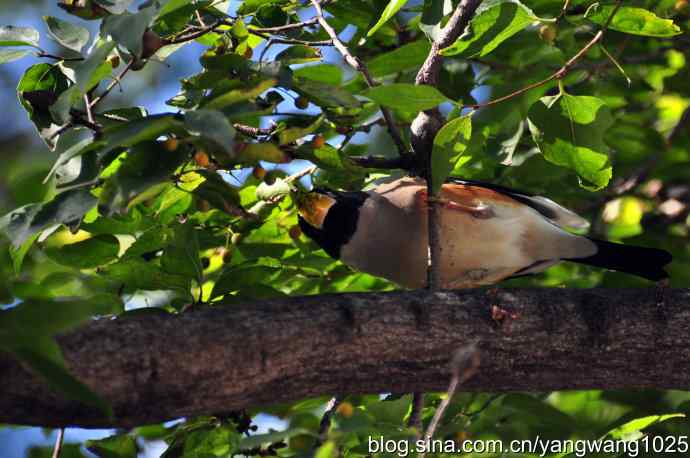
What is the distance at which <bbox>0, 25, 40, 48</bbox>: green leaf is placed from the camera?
8.84ft

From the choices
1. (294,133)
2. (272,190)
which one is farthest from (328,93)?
(272,190)

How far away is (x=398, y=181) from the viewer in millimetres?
3639

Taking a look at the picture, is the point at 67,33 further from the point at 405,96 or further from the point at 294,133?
the point at 405,96

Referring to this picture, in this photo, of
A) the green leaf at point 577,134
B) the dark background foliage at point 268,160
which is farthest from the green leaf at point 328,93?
the green leaf at point 577,134

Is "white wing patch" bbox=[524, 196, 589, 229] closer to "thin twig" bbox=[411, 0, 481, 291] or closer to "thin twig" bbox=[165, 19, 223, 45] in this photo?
"thin twig" bbox=[411, 0, 481, 291]

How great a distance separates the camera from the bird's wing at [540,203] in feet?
12.0

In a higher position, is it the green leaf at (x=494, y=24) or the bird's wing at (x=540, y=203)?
the green leaf at (x=494, y=24)

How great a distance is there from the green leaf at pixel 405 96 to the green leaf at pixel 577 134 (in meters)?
0.50

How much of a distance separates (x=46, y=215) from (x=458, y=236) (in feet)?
5.66

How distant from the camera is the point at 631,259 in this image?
3600 mm

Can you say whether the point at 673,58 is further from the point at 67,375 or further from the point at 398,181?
the point at 67,375

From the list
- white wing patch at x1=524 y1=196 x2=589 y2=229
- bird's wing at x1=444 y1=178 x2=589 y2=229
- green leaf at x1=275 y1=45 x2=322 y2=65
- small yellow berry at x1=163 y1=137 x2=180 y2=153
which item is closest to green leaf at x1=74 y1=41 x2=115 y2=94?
small yellow berry at x1=163 y1=137 x2=180 y2=153

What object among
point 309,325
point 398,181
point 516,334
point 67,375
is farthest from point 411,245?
point 67,375

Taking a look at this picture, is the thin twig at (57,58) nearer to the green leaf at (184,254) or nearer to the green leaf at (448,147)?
the green leaf at (184,254)
